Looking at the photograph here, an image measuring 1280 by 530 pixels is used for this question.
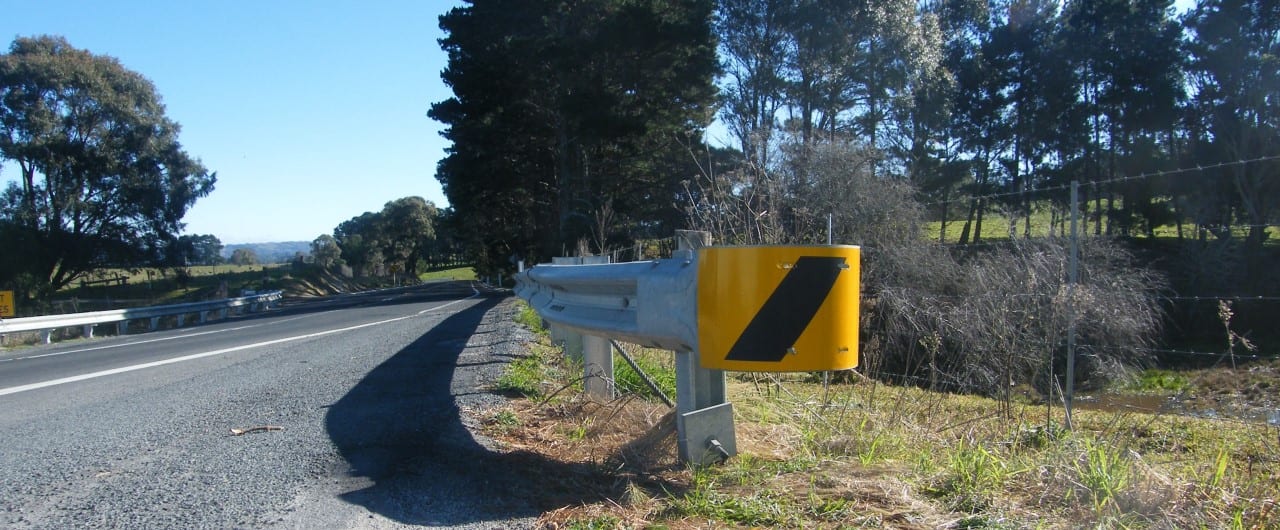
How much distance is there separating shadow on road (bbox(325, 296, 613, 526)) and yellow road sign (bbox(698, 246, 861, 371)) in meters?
0.85

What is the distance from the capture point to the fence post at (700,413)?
10.7 feet

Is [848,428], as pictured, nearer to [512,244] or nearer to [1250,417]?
[1250,417]

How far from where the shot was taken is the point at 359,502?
10.0 ft

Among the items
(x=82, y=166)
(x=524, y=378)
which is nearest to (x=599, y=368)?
(x=524, y=378)

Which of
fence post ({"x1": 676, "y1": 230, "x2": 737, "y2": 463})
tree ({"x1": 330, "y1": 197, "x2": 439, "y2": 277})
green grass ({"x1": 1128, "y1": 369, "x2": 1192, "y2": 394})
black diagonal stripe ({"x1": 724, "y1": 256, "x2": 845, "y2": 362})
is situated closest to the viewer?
black diagonal stripe ({"x1": 724, "y1": 256, "x2": 845, "y2": 362})

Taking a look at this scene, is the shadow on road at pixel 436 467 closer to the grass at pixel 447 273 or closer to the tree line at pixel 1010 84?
the tree line at pixel 1010 84

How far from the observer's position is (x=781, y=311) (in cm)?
294

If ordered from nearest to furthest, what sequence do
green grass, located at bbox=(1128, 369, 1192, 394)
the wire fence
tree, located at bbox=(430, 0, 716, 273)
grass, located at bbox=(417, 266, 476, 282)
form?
1. the wire fence
2. green grass, located at bbox=(1128, 369, 1192, 394)
3. tree, located at bbox=(430, 0, 716, 273)
4. grass, located at bbox=(417, 266, 476, 282)

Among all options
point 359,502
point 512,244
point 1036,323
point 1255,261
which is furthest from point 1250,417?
point 512,244

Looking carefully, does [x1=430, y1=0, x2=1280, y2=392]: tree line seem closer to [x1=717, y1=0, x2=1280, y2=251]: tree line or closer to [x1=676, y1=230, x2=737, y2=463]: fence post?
[x1=717, y1=0, x2=1280, y2=251]: tree line

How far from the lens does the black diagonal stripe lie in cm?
294

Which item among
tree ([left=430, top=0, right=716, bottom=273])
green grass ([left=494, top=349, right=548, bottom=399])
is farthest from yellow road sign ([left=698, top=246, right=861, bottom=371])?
tree ([left=430, top=0, right=716, bottom=273])

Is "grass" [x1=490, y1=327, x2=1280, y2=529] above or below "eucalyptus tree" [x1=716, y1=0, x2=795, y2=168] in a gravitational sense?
below

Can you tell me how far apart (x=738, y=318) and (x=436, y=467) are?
1576 mm
